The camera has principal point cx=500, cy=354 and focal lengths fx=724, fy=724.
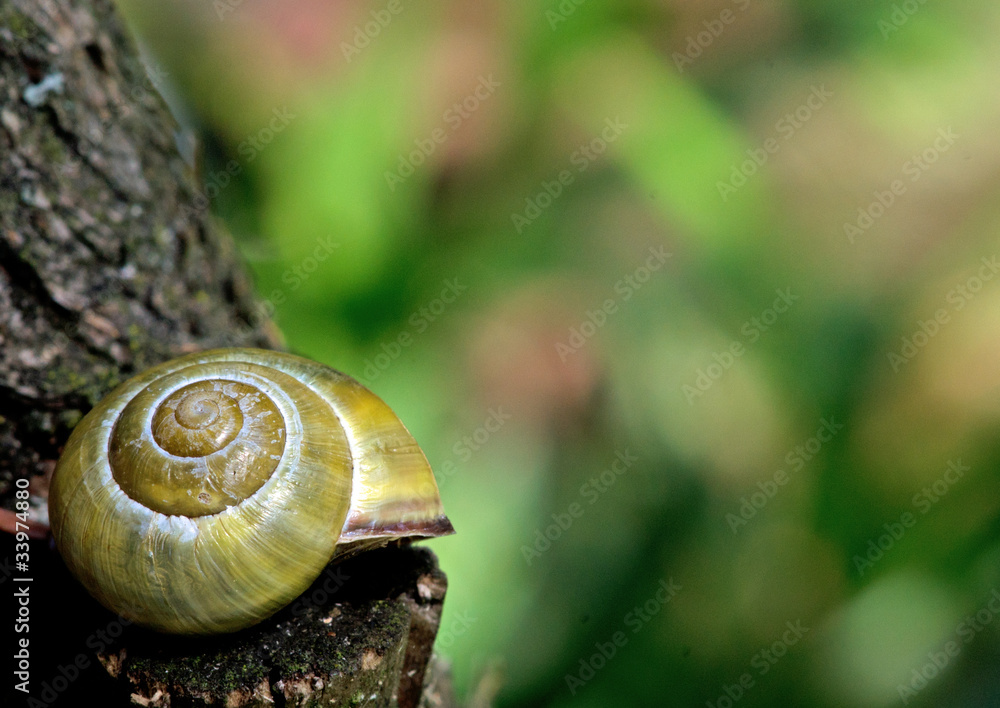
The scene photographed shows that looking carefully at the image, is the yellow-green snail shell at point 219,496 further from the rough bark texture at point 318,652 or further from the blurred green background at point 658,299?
the blurred green background at point 658,299

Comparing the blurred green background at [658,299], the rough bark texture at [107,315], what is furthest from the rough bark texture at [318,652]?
the blurred green background at [658,299]

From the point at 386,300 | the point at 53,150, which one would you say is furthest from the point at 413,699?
the point at 386,300

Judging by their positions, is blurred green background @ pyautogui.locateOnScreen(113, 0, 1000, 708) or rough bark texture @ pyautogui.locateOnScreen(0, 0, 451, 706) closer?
rough bark texture @ pyautogui.locateOnScreen(0, 0, 451, 706)

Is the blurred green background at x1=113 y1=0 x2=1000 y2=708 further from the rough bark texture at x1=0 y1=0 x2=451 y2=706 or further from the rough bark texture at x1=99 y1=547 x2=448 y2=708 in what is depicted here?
the rough bark texture at x1=99 y1=547 x2=448 y2=708

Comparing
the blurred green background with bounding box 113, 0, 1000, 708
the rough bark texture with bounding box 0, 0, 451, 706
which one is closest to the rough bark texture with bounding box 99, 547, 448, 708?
the rough bark texture with bounding box 0, 0, 451, 706

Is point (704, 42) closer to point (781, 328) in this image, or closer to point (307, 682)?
point (781, 328)

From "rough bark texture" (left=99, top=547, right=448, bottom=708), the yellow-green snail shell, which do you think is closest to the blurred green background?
"rough bark texture" (left=99, top=547, right=448, bottom=708)
